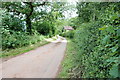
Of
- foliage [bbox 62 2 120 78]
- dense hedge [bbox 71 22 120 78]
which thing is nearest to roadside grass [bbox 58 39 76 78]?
foliage [bbox 62 2 120 78]

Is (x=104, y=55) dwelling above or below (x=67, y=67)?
above

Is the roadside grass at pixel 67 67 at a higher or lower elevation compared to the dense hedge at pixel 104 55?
lower

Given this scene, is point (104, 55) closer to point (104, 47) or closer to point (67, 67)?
point (104, 47)

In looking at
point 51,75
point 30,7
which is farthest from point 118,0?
point 30,7

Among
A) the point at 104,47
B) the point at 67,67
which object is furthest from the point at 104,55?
the point at 67,67

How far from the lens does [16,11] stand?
313 inches

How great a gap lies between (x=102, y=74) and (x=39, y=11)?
9.82 meters

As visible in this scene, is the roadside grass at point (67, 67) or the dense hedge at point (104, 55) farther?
the roadside grass at point (67, 67)

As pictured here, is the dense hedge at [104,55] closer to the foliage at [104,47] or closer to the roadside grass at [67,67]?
the foliage at [104,47]

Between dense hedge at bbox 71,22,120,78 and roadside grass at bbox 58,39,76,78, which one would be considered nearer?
dense hedge at bbox 71,22,120,78

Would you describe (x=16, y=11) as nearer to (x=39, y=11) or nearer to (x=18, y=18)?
(x=18, y=18)

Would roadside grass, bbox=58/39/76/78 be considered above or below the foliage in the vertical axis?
below

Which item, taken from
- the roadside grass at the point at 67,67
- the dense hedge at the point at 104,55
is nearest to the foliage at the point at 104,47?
the dense hedge at the point at 104,55

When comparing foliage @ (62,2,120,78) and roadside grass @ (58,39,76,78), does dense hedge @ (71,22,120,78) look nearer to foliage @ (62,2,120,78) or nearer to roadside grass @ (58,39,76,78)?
foliage @ (62,2,120,78)
